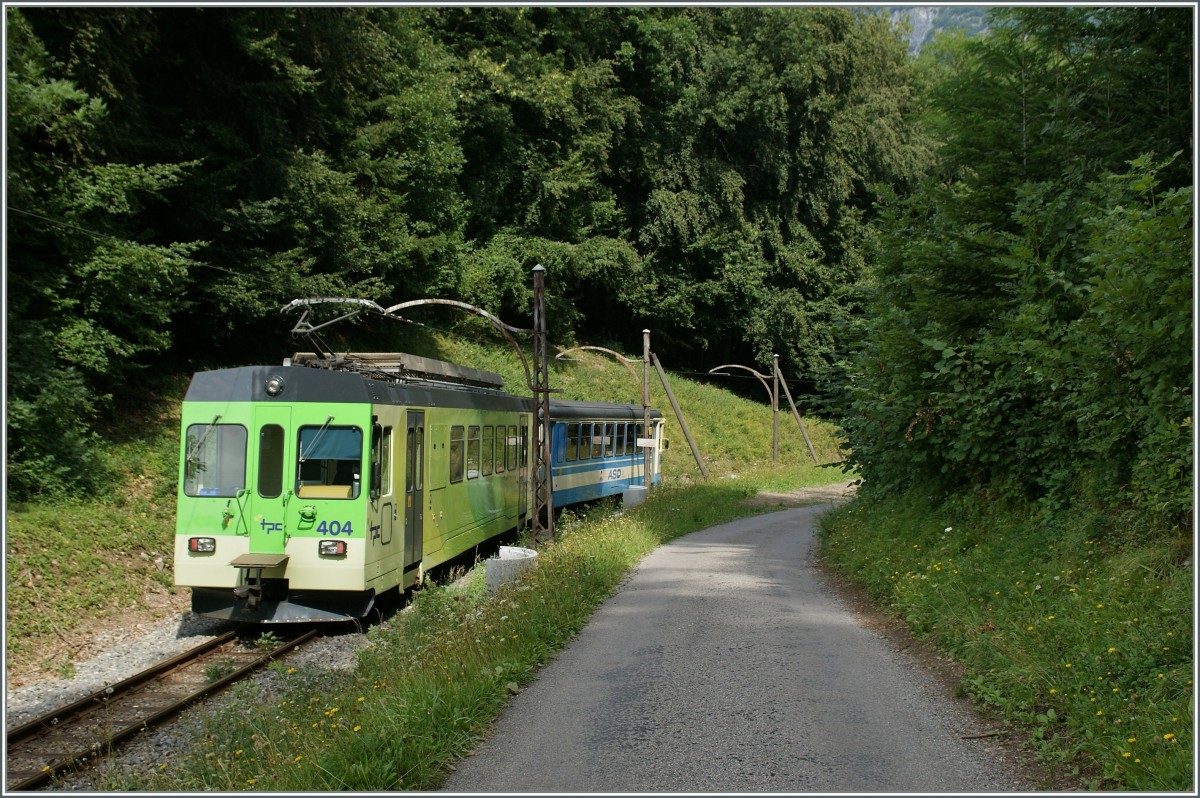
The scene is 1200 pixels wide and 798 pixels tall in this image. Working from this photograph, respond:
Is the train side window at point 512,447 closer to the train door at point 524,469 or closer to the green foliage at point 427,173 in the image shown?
the train door at point 524,469

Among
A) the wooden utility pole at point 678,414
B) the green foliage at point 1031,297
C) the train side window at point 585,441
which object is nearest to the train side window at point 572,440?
the train side window at point 585,441

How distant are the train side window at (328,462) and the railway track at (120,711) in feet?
5.73

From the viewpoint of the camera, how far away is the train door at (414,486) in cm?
1302

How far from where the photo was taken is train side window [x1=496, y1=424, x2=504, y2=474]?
58.3 feet

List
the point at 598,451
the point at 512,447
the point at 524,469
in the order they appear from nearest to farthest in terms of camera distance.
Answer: the point at 512,447 < the point at 524,469 < the point at 598,451

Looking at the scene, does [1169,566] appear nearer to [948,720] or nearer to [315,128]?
[948,720]

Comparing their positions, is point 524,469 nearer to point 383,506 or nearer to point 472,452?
point 472,452

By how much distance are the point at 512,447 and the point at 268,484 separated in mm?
7421

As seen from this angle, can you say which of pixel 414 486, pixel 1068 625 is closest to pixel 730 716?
pixel 1068 625

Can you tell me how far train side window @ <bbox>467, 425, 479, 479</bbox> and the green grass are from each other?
6.21m

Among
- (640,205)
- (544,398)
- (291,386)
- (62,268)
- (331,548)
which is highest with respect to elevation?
(640,205)

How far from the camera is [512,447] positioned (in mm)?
19000

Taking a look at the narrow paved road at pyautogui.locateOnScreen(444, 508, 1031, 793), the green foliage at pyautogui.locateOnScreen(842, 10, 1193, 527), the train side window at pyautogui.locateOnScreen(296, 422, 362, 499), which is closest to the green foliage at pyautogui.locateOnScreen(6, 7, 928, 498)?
the green foliage at pyautogui.locateOnScreen(842, 10, 1193, 527)

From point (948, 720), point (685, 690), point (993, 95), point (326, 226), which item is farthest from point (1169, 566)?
point (326, 226)
